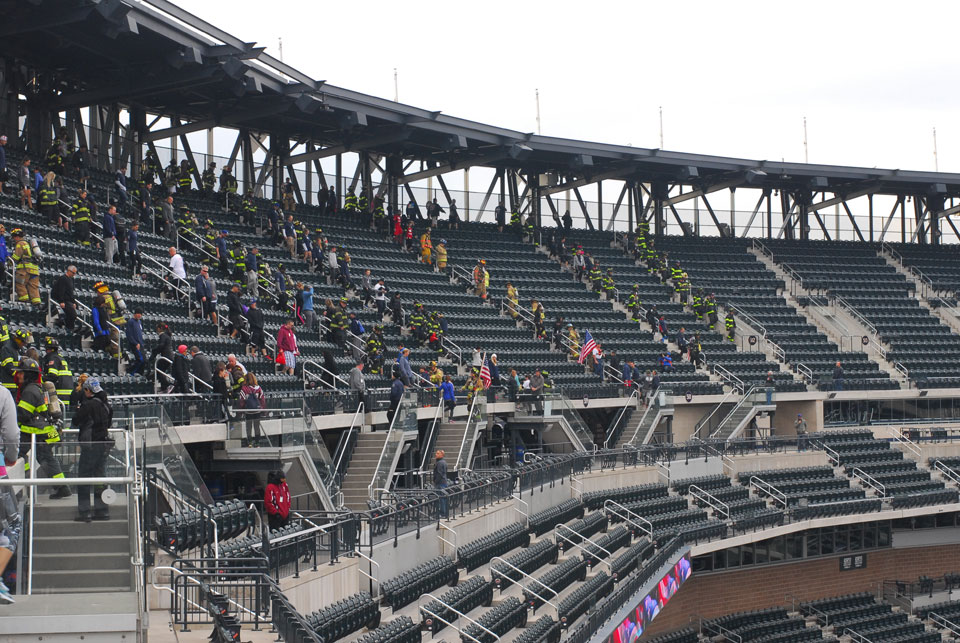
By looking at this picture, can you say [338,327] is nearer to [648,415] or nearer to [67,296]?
[67,296]

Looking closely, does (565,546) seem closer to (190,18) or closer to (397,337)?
(397,337)

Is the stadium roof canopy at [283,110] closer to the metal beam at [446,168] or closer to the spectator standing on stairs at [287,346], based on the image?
the metal beam at [446,168]

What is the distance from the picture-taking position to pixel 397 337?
114 ft

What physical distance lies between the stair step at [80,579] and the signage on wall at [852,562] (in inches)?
1171

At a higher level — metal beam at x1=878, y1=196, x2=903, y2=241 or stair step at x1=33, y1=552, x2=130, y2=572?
metal beam at x1=878, y1=196, x2=903, y2=241

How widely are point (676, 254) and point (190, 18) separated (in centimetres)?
2618

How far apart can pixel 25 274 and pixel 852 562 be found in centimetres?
2554

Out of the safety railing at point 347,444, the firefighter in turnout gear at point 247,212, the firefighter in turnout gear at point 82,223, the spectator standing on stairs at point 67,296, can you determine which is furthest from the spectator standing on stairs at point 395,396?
the firefighter in turnout gear at point 247,212

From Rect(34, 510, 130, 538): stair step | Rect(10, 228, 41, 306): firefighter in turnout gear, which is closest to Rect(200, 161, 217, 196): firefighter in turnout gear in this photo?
Rect(10, 228, 41, 306): firefighter in turnout gear

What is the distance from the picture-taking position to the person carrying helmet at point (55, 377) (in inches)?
648

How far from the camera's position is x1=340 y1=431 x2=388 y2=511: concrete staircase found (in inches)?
953

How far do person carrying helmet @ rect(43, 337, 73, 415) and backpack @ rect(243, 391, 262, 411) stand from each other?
3.55 metres

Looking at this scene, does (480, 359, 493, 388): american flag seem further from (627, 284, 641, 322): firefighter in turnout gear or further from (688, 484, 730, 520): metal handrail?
(627, 284, 641, 322): firefighter in turnout gear

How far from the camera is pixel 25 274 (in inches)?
874
